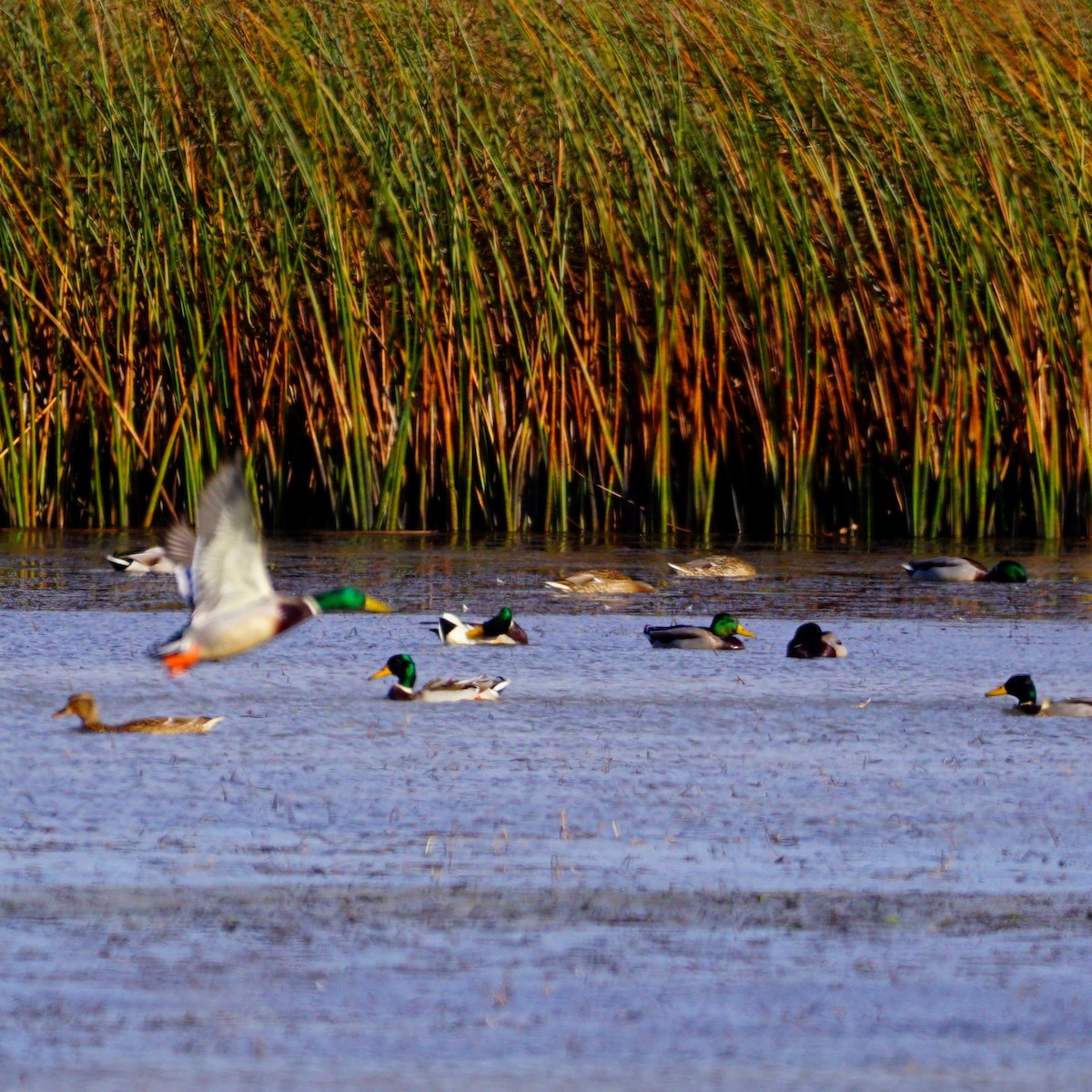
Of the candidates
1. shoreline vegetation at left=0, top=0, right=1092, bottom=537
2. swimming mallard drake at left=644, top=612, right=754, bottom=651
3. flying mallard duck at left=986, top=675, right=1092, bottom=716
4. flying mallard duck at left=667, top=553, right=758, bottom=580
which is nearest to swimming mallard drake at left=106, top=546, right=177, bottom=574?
shoreline vegetation at left=0, top=0, right=1092, bottom=537

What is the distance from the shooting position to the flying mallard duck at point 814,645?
23.9 ft

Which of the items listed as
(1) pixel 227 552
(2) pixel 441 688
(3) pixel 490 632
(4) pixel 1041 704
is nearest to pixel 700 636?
(3) pixel 490 632

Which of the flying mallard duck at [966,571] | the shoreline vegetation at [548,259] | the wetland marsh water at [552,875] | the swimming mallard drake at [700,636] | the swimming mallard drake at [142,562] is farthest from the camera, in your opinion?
the shoreline vegetation at [548,259]

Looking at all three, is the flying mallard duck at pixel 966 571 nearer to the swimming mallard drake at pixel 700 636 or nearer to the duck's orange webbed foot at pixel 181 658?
the swimming mallard drake at pixel 700 636

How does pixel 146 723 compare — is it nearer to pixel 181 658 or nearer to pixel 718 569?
pixel 181 658

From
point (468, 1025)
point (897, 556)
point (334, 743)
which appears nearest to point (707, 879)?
point (468, 1025)

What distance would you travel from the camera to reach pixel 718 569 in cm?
965

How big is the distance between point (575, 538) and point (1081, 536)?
2.65 m

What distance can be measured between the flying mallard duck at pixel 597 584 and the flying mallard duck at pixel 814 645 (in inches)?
70.6

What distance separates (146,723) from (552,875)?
1.86 meters

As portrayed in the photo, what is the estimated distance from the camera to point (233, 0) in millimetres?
10734

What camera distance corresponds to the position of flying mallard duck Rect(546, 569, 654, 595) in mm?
9070

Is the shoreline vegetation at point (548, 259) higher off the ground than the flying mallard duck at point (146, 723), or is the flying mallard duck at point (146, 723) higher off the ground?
the shoreline vegetation at point (548, 259)

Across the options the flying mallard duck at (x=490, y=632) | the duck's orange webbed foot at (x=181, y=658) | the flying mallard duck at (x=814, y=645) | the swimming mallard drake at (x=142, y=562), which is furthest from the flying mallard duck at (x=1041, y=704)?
the swimming mallard drake at (x=142, y=562)
